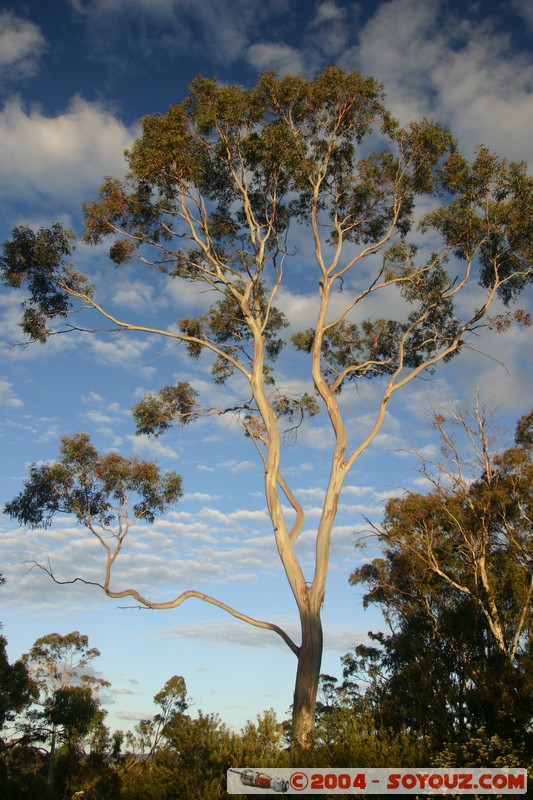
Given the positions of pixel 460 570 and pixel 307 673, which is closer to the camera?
pixel 307 673

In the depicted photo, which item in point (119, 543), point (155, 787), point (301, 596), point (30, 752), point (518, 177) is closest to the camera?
point (155, 787)

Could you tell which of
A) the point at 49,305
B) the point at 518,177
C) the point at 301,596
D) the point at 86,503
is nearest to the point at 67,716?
the point at 86,503

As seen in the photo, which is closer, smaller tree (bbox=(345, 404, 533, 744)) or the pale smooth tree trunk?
the pale smooth tree trunk

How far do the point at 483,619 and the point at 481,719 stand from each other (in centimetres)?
650

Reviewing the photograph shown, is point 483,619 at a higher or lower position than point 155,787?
higher

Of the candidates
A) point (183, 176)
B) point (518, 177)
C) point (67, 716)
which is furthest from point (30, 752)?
point (518, 177)

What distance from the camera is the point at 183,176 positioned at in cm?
1198

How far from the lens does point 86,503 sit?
12.7 meters

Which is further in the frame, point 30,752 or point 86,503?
point 30,752

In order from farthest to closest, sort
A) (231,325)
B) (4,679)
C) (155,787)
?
(4,679), (231,325), (155,787)

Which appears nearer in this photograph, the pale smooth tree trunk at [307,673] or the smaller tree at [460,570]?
the pale smooth tree trunk at [307,673]

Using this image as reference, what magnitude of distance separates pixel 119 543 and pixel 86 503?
210 centimetres

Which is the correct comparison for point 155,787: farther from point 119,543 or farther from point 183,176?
point 183,176

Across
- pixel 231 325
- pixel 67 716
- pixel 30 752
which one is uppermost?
pixel 231 325
